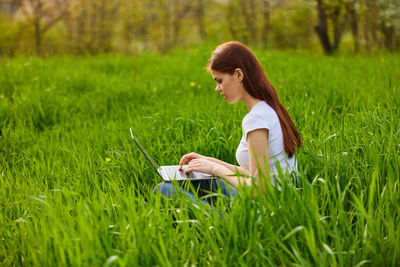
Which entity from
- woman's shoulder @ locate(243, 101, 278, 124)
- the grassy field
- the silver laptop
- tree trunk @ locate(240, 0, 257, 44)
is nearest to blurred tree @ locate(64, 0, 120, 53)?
tree trunk @ locate(240, 0, 257, 44)

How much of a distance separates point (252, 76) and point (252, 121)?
296 millimetres

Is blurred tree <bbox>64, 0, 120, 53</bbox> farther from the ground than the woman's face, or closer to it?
farther from the ground

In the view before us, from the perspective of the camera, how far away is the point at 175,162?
3.25 metres

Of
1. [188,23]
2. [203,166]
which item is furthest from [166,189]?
[188,23]

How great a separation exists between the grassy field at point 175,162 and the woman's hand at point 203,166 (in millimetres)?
237

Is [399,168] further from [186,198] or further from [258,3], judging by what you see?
[258,3]

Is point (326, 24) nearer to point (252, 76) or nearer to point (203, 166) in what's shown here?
point (252, 76)

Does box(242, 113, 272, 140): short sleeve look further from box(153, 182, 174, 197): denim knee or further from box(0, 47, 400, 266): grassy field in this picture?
box(153, 182, 174, 197): denim knee

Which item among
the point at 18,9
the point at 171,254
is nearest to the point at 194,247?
the point at 171,254

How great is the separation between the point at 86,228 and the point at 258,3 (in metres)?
12.5

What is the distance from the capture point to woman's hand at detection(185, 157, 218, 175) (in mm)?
2410

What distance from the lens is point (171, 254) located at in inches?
70.2

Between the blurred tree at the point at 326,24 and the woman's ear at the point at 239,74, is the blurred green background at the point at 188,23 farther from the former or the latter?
the woman's ear at the point at 239,74

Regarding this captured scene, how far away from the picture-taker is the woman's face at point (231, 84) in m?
2.34
